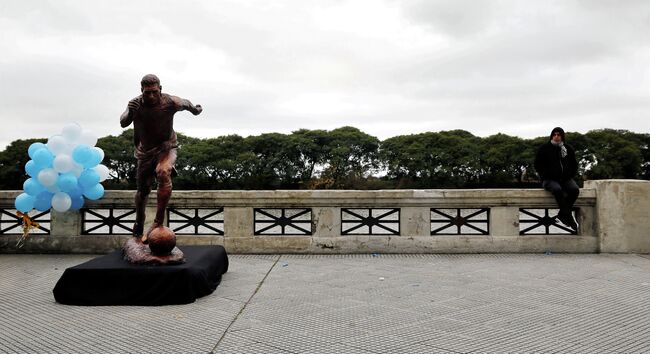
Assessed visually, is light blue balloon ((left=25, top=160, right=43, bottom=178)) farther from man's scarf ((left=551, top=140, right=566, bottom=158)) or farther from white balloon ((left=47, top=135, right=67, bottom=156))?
man's scarf ((left=551, top=140, right=566, bottom=158))

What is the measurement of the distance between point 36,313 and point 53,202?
325 centimetres

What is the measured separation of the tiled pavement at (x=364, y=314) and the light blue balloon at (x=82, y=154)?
1.68 metres

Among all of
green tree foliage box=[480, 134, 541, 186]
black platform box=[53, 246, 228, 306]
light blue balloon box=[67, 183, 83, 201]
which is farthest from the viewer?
green tree foliage box=[480, 134, 541, 186]

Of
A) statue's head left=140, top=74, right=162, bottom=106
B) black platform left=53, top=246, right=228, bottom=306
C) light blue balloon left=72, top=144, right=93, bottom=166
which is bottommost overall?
black platform left=53, top=246, right=228, bottom=306

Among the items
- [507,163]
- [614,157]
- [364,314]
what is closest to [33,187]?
[364,314]

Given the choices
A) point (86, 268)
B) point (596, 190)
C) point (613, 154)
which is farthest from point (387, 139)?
point (86, 268)

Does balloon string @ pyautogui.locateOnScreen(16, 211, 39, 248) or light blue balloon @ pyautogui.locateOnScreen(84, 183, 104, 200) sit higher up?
light blue balloon @ pyautogui.locateOnScreen(84, 183, 104, 200)

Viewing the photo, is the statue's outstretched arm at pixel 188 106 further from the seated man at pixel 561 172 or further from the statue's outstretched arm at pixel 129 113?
the seated man at pixel 561 172

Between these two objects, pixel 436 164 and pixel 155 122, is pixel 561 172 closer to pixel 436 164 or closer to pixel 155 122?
pixel 155 122

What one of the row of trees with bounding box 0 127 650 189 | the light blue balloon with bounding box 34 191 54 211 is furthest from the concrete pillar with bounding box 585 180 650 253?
the row of trees with bounding box 0 127 650 189

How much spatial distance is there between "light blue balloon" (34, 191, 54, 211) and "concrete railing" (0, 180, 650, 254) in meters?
0.86

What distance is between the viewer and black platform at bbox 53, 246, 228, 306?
484 centimetres

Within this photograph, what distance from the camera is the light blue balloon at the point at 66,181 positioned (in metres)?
7.10

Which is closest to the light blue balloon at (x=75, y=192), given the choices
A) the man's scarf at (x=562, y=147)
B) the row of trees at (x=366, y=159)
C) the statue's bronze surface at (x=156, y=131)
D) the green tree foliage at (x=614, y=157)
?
the statue's bronze surface at (x=156, y=131)
